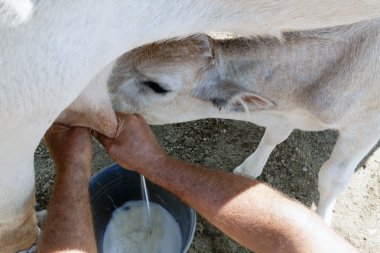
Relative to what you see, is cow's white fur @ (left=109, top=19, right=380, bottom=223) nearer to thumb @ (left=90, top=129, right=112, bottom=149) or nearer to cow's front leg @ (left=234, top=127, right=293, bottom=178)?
thumb @ (left=90, top=129, right=112, bottom=149)

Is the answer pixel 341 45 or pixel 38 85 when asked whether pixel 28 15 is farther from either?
pixel 341 45

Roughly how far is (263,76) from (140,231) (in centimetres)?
119

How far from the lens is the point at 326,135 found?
4293 mm

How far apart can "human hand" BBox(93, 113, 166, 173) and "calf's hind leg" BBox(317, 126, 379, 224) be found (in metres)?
1.10

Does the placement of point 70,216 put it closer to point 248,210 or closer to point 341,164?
point 248,210

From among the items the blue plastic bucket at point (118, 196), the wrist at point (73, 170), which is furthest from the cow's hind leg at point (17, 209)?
the blue plastic bucket at point (118, 196)

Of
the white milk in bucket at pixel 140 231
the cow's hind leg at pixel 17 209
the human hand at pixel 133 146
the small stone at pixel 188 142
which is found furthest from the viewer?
the small stone at pixel 188 142

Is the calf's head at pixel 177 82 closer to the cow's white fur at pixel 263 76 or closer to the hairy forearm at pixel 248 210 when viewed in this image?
the cow's white fur at pixel 263 76

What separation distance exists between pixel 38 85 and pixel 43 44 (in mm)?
140

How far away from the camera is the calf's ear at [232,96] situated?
9.53 feet

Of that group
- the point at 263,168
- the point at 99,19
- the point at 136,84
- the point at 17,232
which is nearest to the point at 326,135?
the point at 263,168

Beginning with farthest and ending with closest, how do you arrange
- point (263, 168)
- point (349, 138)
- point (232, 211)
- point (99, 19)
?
point (263, 168) → point (349, 138) → point (232, 211) → point (99, 19)

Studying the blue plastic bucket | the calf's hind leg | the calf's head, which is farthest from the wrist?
the calf's hind leg

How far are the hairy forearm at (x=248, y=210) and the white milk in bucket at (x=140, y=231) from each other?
723mm
